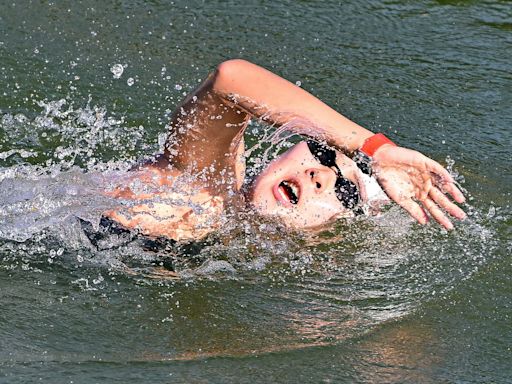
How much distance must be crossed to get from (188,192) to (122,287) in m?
0.52

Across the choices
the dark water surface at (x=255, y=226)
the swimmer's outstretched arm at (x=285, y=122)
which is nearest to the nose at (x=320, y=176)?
the dark water surface at (x=255, y=226)

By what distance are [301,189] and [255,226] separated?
0.25 meters

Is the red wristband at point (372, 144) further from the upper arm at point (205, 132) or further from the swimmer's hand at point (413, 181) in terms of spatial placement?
the upper arm at point (205, 132)

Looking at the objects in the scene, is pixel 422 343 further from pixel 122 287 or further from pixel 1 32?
pixel 1 32

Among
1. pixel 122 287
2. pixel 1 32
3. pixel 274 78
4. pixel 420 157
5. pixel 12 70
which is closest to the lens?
pixel 420 157

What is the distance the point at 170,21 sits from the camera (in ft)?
22.3

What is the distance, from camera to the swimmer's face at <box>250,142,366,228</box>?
444cm

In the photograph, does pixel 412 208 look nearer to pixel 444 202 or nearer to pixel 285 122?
pixel 444 202

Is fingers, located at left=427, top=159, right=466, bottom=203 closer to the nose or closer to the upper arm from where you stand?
the upper arm

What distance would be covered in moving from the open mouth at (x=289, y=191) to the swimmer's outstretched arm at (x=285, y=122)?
359 millimetres

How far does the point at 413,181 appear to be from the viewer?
3.38 m

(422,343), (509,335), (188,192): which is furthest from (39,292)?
(509,335)

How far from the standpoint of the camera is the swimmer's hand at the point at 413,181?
11.0ft

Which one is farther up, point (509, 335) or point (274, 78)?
point (274, 78)
